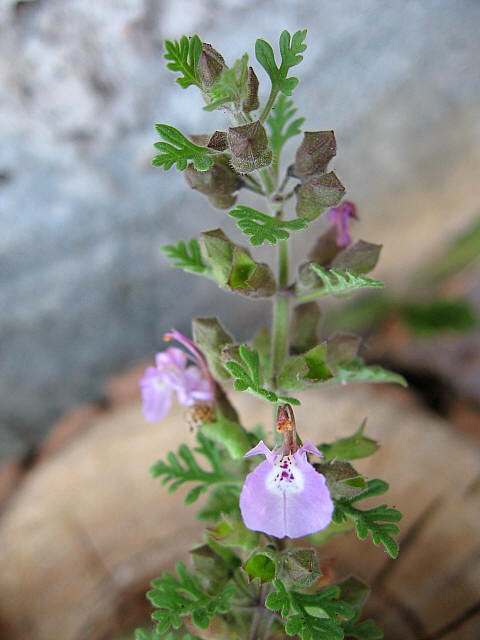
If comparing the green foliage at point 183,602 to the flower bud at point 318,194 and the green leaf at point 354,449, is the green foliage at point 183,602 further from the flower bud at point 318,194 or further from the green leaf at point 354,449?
the flower bud at point 318,194

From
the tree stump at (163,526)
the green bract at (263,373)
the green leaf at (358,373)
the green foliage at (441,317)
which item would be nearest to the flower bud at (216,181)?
the green bract at (263,373)

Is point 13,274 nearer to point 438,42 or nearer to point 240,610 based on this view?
point 240,610

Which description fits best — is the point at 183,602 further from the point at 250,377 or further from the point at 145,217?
the point at 145,217

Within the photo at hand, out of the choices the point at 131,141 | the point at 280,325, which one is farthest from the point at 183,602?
the point at 131,141

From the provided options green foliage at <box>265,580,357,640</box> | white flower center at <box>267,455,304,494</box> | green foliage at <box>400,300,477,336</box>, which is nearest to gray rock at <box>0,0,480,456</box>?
green foliage at <box>400,300,477,336</box>

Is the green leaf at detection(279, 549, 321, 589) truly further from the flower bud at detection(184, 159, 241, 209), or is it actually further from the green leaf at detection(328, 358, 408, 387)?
the flower bud at detection(184, 159, 241, 209)

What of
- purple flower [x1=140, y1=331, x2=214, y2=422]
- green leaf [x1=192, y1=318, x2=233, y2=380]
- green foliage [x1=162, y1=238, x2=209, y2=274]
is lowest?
purple flower [x1=140, y1=331, x2=214, y2=422]
